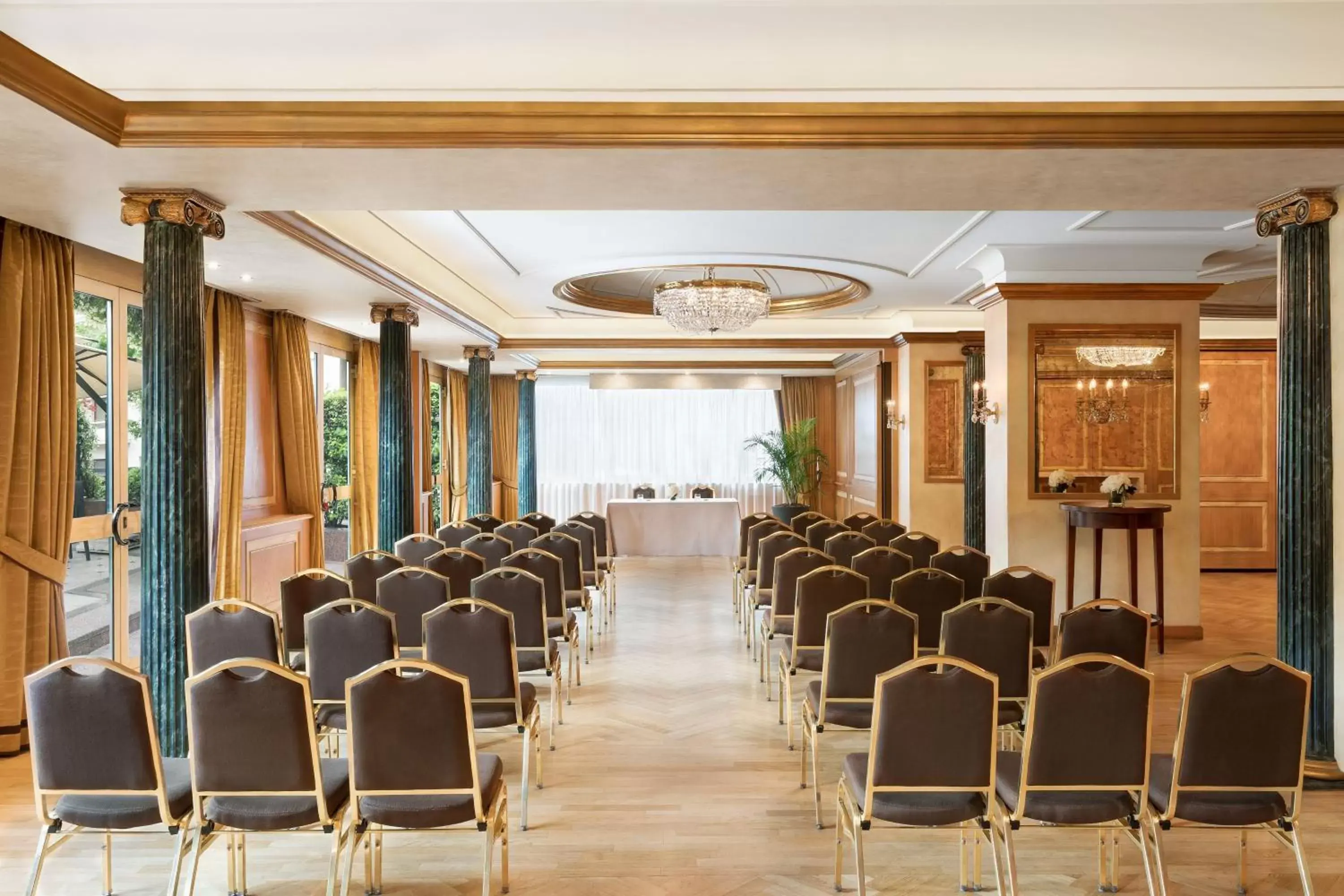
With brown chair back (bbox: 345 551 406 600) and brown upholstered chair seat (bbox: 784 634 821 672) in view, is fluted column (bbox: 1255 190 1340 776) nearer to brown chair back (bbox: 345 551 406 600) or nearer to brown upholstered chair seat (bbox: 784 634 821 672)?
brown upholstered chair seat (bbox: 784 634 821 672)

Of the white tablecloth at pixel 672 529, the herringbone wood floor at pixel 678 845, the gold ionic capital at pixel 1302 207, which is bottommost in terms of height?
the herringbone wood floor at pixel 678 845

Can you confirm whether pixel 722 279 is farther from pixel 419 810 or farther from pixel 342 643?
pixel 419 810

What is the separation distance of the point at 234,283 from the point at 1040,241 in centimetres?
603

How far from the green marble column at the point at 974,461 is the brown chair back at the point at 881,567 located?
4.01 metres

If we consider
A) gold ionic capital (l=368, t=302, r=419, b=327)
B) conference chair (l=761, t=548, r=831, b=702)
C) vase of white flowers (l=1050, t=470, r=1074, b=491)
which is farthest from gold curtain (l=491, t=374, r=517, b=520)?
conference chair (l=761, t=548, r=831, b=702)

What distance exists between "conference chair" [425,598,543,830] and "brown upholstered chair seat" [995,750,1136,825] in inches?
76.2

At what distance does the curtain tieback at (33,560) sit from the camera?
191 inches

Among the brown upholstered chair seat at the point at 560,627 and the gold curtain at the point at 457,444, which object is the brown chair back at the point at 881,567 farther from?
the gold curtain at the point at 457,444

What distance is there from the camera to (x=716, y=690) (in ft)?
19.3

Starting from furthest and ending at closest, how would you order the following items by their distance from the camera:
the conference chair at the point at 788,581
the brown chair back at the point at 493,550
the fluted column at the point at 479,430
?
1. the fluted column at the point at 479,430
2. the brown chair back at the point at 493,550
3. the conference chair at the point at 788,581

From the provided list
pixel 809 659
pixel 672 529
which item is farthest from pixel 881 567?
pixel 672 529

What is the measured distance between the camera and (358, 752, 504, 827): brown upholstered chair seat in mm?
2822

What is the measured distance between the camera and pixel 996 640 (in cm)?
390

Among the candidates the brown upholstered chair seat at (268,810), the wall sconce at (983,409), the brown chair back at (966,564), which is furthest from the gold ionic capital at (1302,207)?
the brown upholstered chair seat at (268,810)
